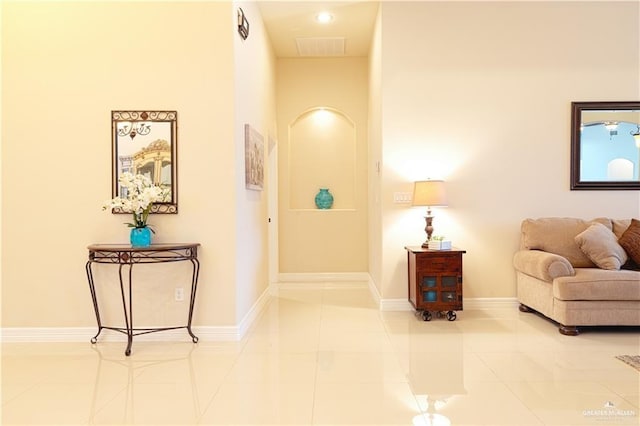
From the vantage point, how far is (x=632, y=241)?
12.3 feet

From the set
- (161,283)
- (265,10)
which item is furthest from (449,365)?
(265,10)

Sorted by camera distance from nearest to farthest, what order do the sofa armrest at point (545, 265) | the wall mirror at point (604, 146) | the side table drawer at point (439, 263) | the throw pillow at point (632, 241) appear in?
1. the sofa armrest at point (545, 265)
2. the throw pillow at point (632, 241)
3. the side table drawer at point (439, 263)
4. the wall mirror at point (604, 146)

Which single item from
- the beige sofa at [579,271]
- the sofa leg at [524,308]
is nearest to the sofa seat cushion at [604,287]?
the beige sofa at [579,271]

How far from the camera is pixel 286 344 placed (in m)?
3.37

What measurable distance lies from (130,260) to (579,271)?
141 inches

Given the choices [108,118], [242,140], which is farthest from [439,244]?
[108,118]

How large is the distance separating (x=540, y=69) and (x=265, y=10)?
2903 mm

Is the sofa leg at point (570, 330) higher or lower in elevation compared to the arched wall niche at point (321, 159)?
lower

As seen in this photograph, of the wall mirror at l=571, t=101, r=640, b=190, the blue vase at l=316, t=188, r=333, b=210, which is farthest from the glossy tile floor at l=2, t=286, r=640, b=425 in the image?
the blue vase at l=316, t=188, r=333, b=210

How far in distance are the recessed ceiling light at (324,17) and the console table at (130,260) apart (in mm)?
2947

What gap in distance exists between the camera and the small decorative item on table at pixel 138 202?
3.23m

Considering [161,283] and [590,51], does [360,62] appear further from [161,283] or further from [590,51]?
[161,283]

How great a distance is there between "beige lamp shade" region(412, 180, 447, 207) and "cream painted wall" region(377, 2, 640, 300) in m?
0.31

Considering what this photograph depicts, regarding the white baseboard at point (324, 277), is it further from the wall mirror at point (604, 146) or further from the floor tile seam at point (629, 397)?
the floor tile seam at point (629, 397)
